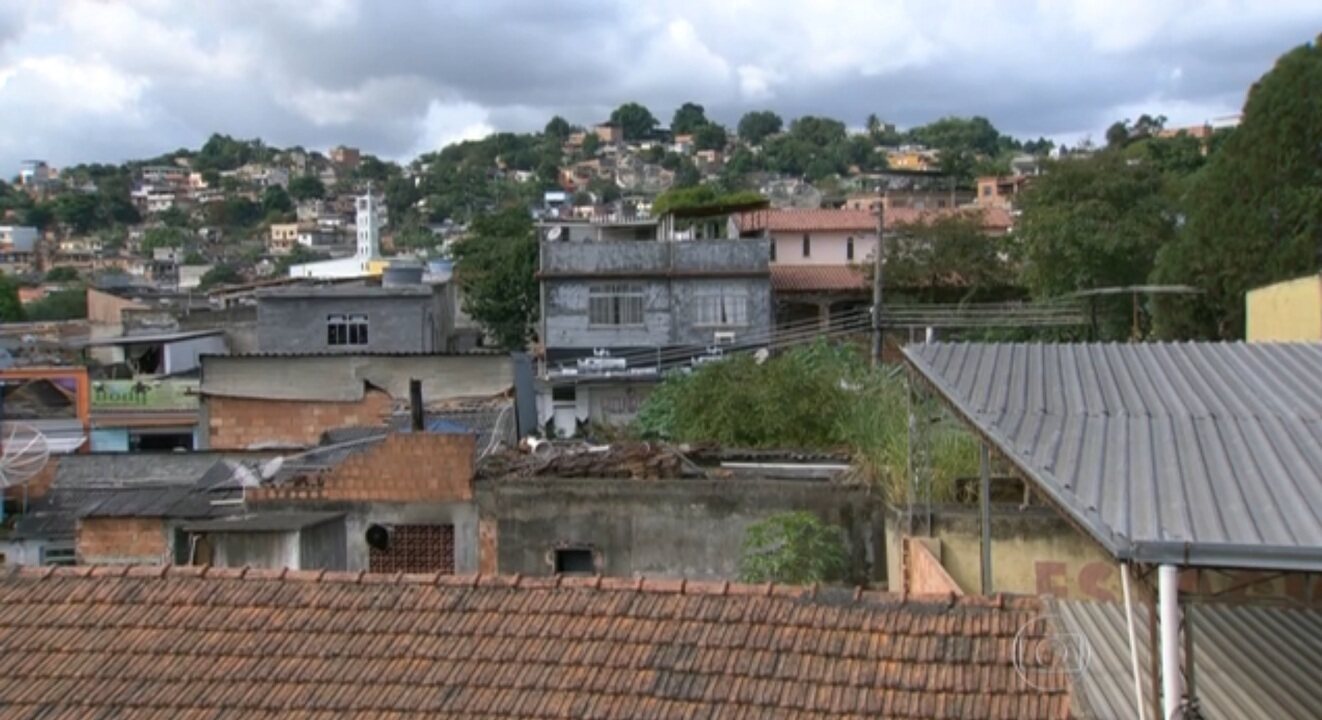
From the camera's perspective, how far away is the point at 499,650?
669 cm

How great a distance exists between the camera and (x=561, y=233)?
4403 centimetres

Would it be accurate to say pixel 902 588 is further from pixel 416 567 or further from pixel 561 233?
pixel 561 233

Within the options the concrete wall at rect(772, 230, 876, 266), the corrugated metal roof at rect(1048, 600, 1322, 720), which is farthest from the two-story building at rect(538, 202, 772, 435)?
the corrugated metal roof at rect(1048, 600, 1322, 720)

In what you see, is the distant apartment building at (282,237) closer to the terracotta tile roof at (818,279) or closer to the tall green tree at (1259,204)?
the terracotta tile roof at (818,279)

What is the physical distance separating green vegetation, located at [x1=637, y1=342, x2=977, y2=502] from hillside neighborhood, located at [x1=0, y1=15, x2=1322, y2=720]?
78mm

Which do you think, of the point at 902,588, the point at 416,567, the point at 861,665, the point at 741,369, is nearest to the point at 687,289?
the point at 741,369

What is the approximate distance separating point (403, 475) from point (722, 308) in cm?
2138

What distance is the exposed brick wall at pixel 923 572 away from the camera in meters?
9.40

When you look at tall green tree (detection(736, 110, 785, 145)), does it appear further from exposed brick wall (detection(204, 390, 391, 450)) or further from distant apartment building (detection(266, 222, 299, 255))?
exposed brick wall (detection(204, 390, 391, 450))

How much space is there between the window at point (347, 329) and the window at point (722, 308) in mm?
8875

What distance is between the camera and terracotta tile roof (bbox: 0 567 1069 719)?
20.3 ft

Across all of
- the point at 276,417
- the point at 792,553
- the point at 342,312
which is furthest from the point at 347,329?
the point at 792,553

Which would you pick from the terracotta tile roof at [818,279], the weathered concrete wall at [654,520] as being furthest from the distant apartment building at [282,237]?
the weathered concrete wall at [654,520]

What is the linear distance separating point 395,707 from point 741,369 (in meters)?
14.7
